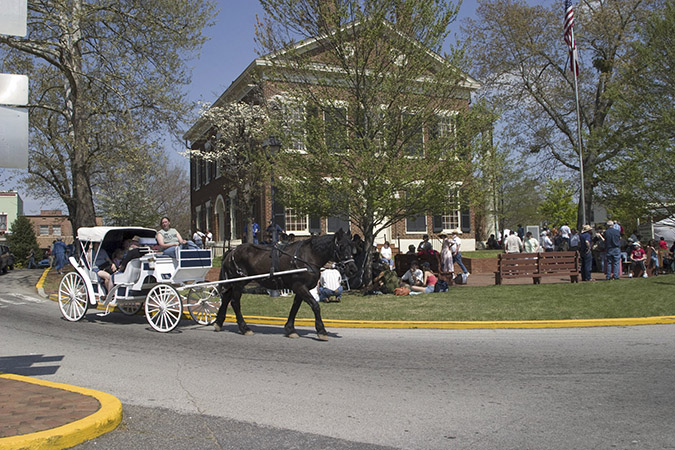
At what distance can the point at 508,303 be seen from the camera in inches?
532

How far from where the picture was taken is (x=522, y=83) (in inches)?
1385

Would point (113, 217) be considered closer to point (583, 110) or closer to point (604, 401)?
point (583, 110)

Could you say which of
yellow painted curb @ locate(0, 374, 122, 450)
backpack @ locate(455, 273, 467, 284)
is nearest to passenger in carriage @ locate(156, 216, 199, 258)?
yellow painted curb @ locate(0, 374, 122, 450)

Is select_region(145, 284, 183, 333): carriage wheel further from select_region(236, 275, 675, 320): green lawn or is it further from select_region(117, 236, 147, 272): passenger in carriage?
select_region(236, 275, 675, 320): green lawn

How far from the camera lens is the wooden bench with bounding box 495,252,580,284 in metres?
17.4

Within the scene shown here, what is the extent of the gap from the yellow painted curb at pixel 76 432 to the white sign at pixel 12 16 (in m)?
3.58

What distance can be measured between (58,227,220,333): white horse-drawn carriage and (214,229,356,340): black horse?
0.51m

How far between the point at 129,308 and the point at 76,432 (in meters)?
9.05

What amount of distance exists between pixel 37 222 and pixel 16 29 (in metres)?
90.0

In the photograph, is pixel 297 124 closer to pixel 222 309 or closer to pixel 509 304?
pixel 222 309

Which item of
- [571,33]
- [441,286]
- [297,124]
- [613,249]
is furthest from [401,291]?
[571,33]

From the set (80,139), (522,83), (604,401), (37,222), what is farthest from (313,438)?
(37,222)

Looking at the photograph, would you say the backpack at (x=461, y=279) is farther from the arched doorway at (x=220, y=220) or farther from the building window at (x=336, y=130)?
the arched doorway at (x=220, y=220)

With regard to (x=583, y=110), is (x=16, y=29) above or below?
below
